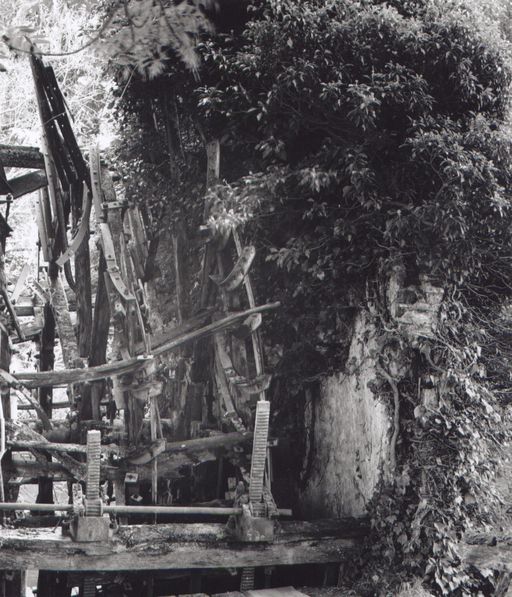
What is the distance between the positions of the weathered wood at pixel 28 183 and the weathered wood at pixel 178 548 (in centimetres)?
418

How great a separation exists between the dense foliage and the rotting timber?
1.85 feet

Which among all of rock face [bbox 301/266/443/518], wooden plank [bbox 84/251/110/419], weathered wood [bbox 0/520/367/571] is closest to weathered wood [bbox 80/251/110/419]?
wooden plank [bbox 84/251/110/419]

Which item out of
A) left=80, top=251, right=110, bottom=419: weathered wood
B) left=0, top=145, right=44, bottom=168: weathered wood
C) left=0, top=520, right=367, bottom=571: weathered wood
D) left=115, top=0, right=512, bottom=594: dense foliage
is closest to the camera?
left=0, top=520, right=367, bottom=571: weathered wood

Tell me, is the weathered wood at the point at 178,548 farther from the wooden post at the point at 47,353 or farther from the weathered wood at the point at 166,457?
the wooden post at the point at 47,353

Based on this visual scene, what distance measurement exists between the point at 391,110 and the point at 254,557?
435 centimetres

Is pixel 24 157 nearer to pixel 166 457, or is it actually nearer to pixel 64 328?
pixel 64 328

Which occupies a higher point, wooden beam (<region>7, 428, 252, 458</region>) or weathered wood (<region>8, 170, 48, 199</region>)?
weathered wood (<region>8, 170, 48, 199</region>)

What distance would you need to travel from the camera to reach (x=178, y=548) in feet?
21.3

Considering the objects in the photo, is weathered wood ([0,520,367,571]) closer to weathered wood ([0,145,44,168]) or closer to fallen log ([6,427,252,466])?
fallen log ([6,427,252,466])

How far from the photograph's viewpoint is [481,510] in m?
6.71

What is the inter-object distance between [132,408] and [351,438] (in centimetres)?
226

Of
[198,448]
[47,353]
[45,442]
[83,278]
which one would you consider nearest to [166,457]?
[198,448]

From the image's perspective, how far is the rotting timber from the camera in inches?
248

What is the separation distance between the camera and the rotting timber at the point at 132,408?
6.30 metres
